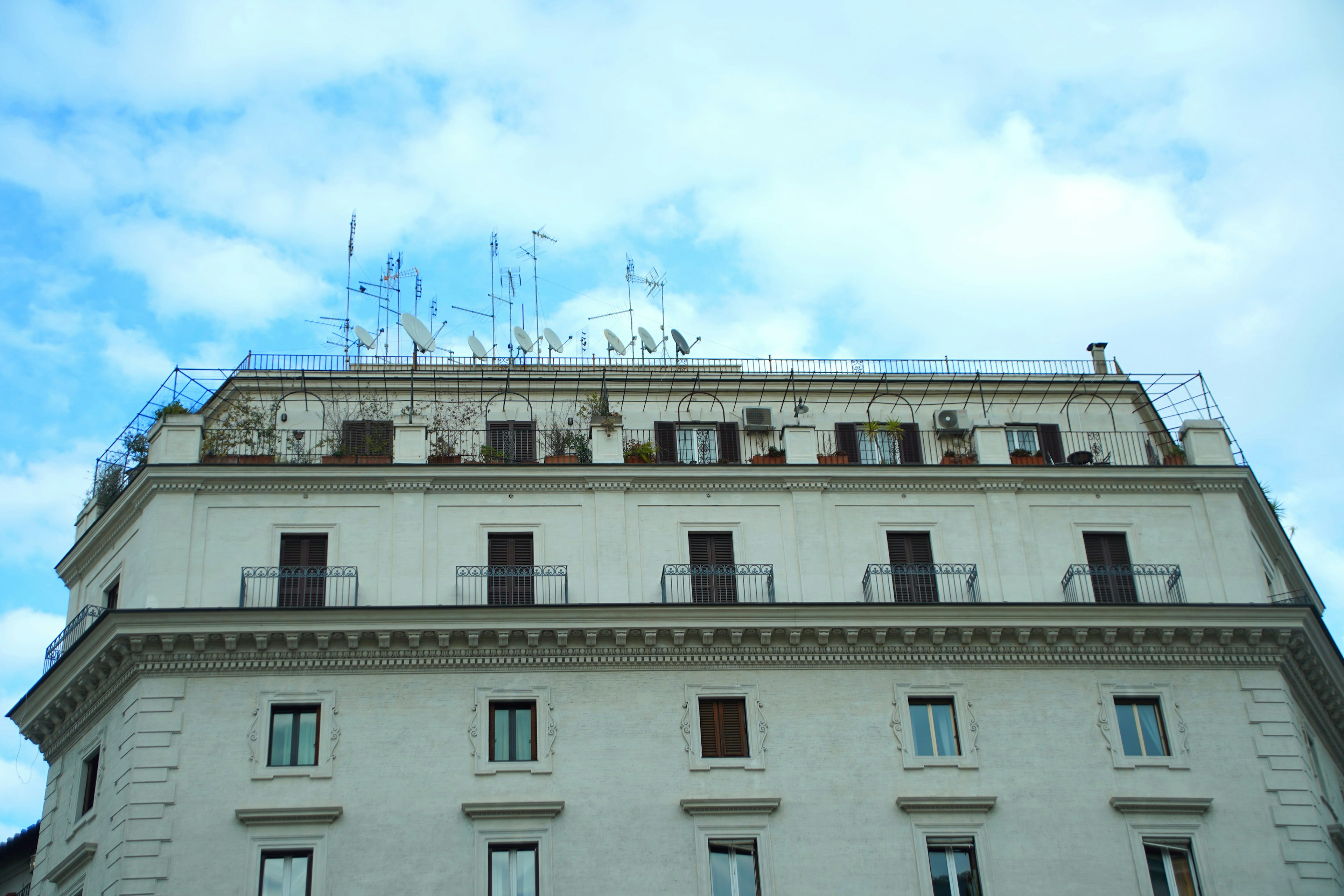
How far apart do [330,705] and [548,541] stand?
596cm

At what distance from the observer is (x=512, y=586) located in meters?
34.4

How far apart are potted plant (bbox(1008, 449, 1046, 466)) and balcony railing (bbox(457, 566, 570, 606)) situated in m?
11.3

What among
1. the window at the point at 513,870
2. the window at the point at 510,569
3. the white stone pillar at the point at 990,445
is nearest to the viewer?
the window at the point at 513,870

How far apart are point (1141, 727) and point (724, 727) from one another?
8977mm

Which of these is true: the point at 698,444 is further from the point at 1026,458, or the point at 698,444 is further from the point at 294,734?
the point at 294,734

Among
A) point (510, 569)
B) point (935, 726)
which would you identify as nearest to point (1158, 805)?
point (935, 726)

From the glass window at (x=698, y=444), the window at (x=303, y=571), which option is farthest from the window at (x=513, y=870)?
the glass window at (x=698, y=444)

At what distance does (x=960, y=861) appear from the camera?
31891 mm

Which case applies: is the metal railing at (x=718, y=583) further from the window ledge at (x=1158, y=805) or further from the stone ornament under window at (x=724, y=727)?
the window ledge at (x=1158, y=805)

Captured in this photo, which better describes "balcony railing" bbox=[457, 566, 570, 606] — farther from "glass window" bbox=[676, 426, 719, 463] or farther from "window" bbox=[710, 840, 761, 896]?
"window" bbox=[710, 840, 761, 896]

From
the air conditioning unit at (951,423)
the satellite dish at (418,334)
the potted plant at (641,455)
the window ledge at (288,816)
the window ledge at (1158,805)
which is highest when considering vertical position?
the satellite dish at (418,334)

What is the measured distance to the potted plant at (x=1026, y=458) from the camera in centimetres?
3778

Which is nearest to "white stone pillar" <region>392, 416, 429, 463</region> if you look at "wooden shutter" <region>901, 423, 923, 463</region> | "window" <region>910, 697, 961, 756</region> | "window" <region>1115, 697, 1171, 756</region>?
"wooden shutter" <region>901, 423, 923, 463</region>

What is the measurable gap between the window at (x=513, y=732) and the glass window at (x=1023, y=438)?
14387 millimetres
